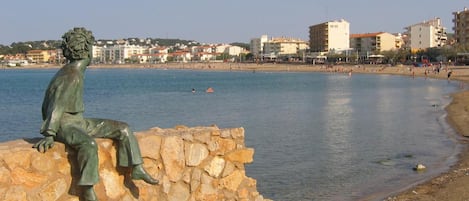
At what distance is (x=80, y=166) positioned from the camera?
4.96 meters

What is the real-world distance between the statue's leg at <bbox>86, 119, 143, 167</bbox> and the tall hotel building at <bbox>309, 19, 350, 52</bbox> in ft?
554

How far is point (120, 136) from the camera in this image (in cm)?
532

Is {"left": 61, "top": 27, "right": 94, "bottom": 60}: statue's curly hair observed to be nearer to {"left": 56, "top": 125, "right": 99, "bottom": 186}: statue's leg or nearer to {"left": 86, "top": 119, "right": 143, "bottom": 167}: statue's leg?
{"left": 86, "top": 119, "right": 143, "bottom": 167}: statue's leg

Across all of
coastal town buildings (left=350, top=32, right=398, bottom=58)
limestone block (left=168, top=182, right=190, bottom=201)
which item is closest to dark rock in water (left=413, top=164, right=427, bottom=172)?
limestone block (left=168, top=182, right=190, bottom=201)

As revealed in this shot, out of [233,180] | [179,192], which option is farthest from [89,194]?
[233,180]

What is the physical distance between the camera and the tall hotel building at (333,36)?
174 metres

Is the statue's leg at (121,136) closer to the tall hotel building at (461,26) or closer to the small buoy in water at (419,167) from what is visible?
the small buoy in water at (419,167)

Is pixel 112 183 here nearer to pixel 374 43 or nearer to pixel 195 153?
pixel 195 153

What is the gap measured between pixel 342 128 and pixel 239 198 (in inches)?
801

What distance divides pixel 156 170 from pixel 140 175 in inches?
15.4

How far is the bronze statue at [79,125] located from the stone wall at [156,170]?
10cm

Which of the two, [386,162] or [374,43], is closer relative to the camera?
[386,162]

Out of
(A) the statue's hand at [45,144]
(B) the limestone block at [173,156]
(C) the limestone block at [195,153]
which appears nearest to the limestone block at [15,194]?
(A) the statue's hand at [45,144]

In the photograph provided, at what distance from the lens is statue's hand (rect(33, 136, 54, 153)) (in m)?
4.84
